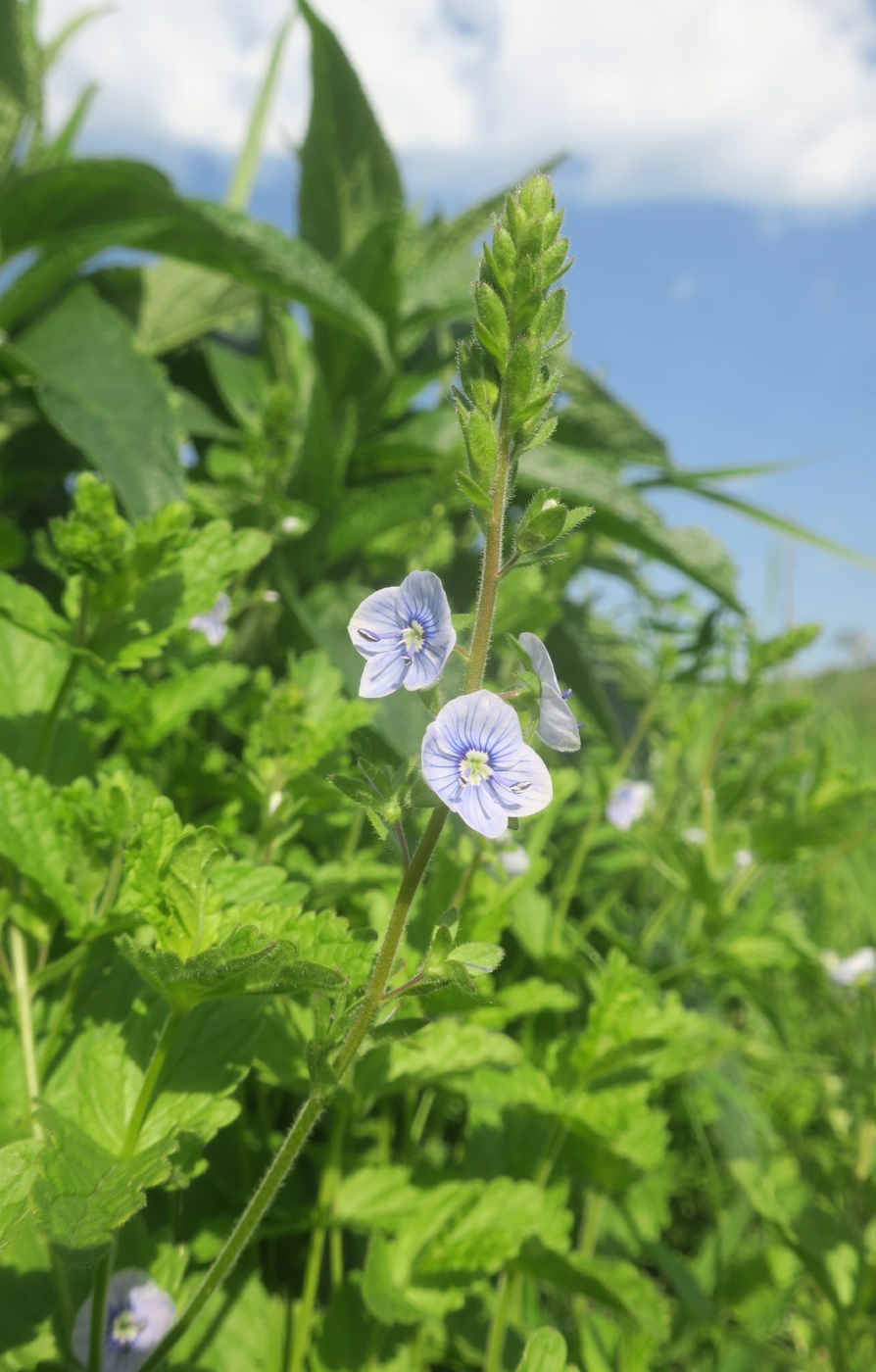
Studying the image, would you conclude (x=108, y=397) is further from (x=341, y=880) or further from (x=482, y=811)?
(x=482, y=811)

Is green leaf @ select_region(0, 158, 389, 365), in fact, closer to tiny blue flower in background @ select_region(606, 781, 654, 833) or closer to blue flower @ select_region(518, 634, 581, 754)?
tiny blue flower in background @ select_region(606, 781, 654, 833)

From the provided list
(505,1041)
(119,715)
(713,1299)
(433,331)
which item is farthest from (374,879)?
(433,331)

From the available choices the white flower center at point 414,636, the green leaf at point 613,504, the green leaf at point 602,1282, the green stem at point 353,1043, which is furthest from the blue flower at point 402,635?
the green leaf at point 613,504

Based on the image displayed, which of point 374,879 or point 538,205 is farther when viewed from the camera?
point 374,879

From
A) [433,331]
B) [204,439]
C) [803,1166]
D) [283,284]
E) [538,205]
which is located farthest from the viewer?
[433,331]

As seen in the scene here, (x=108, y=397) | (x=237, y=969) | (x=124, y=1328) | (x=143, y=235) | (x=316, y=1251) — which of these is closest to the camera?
(x=237, y=969)

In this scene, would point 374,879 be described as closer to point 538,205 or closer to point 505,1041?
point 505,1041

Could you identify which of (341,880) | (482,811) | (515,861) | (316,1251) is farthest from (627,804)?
(482,811)
